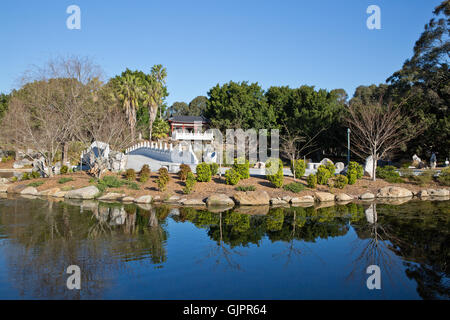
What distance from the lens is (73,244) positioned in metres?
10.5

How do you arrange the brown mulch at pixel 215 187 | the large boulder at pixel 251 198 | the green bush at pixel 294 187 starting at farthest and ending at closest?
the green bush at pixel 294 187
the brown mulch at pixel 215 187
the large boulder at pixel 251 198

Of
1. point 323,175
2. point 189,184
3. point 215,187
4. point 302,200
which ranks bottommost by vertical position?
point 302,200

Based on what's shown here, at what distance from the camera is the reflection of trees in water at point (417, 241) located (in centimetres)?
812

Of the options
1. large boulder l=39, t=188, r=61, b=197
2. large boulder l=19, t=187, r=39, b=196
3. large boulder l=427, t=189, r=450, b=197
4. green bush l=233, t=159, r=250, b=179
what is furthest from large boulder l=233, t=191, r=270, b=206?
large boulder l=19, t=187, r=39, b=196

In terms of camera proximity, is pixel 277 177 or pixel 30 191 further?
pixel 30 191

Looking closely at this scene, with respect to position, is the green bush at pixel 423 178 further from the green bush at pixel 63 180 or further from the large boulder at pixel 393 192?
the green bush at pixel 63 180

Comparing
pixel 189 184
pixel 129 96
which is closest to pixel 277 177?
pixel 189 184

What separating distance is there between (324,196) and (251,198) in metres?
4.52

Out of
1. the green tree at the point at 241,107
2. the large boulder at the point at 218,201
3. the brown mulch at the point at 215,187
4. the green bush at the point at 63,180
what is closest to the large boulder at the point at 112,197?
the brown mulch at the point at 215,187

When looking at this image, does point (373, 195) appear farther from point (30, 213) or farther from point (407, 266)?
point (30, 213)

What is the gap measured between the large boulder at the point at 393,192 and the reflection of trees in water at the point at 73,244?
1383 centimetres

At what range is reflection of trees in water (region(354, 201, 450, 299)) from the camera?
320 inches

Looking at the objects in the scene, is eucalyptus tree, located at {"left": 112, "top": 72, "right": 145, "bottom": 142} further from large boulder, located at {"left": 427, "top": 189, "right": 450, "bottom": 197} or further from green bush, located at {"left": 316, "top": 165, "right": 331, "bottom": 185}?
large boulder, located at {"left": 427, "top": 189, "right": 450, "bottom": 197}

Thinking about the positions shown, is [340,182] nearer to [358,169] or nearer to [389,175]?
[358,169]
